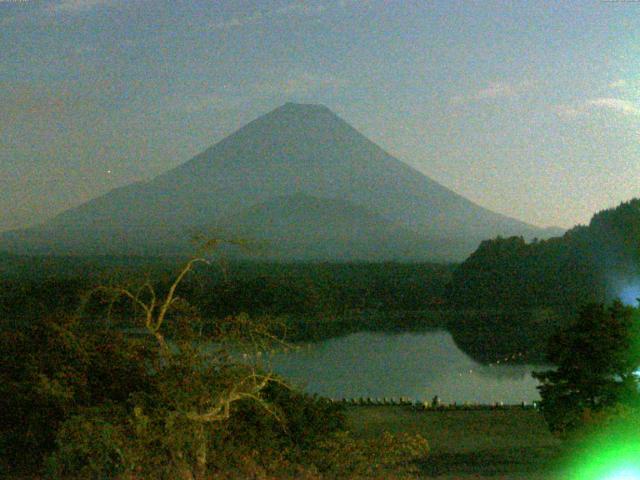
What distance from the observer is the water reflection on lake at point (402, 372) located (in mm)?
19078

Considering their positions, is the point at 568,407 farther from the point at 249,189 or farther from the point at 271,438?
the point at 249,189

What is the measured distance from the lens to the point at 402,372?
2302 cm

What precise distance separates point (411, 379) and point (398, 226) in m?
75.3

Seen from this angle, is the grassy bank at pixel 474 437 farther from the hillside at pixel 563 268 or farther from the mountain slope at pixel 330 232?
the mountain slope at pixel 330 232

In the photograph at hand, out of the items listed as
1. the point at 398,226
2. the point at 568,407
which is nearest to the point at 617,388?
the point at 568,407

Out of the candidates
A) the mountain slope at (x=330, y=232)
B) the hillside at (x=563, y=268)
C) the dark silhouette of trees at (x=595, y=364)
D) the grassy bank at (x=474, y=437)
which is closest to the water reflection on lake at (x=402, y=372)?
the grassy bank at (x=474, y=437)

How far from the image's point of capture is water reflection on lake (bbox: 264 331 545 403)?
62.6 ft

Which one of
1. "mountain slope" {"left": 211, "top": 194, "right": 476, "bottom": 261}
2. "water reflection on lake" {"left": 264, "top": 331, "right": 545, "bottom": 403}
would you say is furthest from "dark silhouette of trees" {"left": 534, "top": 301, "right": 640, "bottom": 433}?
"mountain slope" {"left": 211, "top": 194, "right": 476, "bottom": 261}

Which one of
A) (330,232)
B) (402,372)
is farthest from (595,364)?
(330,232)

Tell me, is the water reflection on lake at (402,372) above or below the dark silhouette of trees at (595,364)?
below

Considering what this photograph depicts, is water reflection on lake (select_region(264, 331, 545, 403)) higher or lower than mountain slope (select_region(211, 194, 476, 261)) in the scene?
lower

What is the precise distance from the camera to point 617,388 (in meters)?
10.0

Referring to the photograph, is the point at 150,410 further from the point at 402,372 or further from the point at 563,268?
the point at 563,268

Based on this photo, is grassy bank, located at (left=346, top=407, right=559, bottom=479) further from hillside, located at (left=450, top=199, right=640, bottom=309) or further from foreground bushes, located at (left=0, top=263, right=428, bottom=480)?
hillside, located at (left=450, top=199, right=640, bottom=309)
